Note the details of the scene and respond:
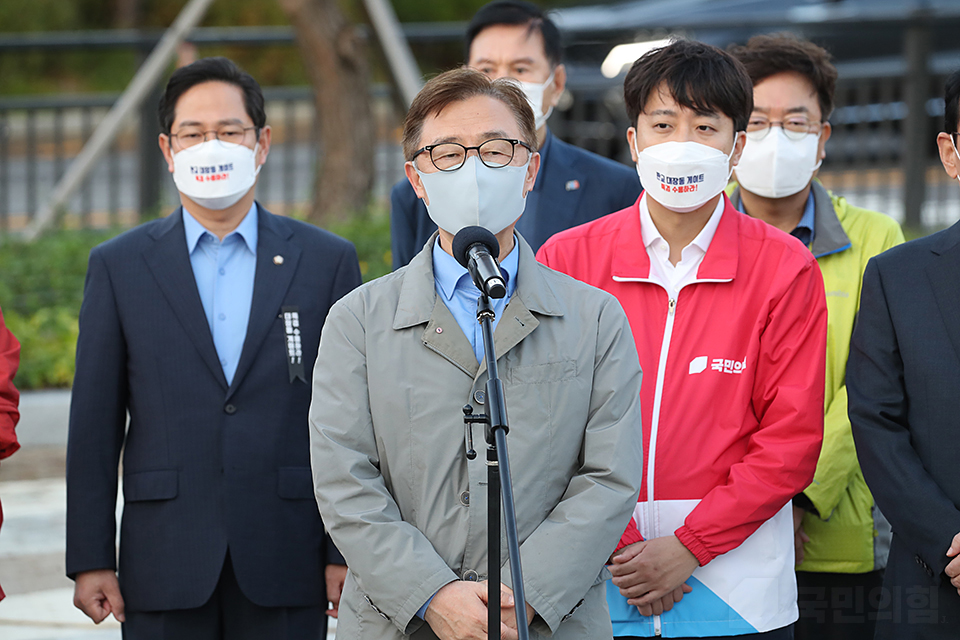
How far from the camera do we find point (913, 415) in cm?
328

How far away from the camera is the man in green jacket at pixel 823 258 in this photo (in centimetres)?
381

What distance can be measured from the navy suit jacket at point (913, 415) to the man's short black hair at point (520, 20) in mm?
1879

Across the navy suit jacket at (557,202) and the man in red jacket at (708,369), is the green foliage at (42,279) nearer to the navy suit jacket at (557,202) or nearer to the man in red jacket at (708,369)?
the navy suit jacket at (557,202)

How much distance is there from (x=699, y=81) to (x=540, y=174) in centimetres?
120

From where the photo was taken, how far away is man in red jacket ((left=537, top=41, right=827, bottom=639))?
324 centimetres

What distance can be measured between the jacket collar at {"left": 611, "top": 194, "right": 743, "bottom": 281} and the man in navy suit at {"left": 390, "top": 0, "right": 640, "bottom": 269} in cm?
95

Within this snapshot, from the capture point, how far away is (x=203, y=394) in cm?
364

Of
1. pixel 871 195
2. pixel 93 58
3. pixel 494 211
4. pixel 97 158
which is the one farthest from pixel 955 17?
pixel 93 58

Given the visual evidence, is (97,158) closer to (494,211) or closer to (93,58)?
(494,211)

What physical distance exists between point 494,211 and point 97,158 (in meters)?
7.62

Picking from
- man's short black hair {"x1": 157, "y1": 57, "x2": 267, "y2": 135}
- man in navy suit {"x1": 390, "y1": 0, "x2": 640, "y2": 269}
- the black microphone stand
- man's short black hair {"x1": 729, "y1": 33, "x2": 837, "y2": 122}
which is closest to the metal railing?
man in navy suit {"x1": 390, "y1": 0, "x2": 640, "y2": 269}

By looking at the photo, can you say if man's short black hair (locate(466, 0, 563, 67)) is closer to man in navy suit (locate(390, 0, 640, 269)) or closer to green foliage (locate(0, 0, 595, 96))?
man in navy suit (locate(390, 0, 640, 269))

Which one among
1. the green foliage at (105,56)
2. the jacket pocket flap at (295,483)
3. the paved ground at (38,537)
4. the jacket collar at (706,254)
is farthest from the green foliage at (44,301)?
the green foliage at (105,56)

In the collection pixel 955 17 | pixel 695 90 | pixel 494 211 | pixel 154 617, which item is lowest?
pixel 154 617
